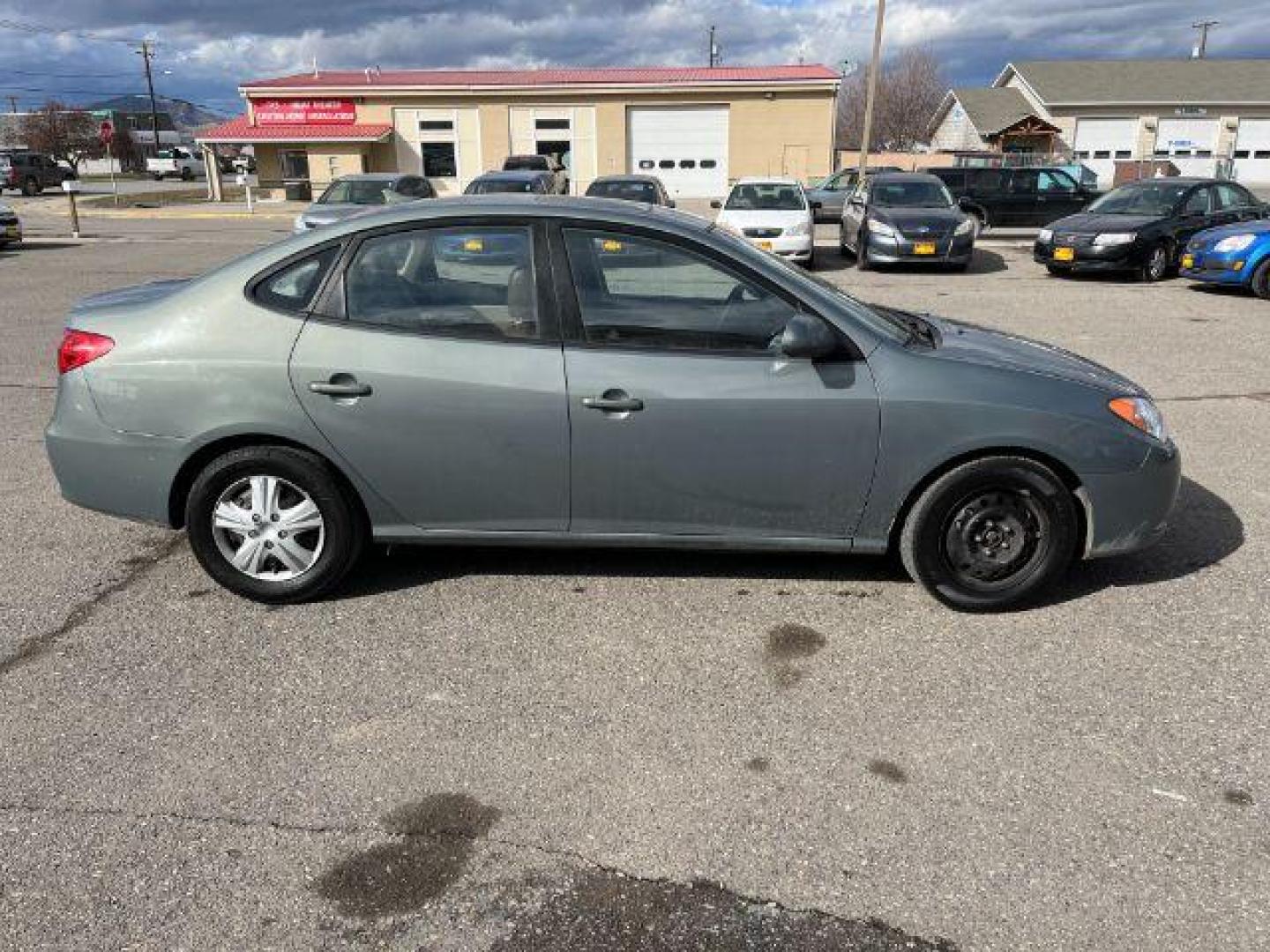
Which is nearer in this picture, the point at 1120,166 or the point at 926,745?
the point at 926,745

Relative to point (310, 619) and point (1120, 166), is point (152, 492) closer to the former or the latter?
point (310, 619)

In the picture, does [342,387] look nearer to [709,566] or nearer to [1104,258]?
[709,566]

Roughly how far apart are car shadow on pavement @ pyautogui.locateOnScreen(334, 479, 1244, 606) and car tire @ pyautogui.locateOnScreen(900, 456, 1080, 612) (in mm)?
277

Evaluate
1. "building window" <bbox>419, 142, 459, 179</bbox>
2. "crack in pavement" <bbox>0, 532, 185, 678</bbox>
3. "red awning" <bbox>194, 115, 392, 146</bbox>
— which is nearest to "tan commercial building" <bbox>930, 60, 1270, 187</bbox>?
"building window" <bbox>419, 142, 459, 179</bbox>

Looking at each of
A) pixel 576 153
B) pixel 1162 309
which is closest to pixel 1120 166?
pixel 576 153

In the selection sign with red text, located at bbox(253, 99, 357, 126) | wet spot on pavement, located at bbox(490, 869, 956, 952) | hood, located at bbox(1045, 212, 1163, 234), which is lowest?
wet spot on pavement, located at bbox(490, 869, 956, 952)

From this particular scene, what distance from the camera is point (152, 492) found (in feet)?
13.0

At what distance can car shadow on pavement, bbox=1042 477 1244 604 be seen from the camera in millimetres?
4242

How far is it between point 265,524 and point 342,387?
69 centimetres

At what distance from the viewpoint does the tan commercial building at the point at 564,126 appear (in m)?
37.2

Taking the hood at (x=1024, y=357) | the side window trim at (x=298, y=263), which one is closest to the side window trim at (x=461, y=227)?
the side window trim at (x=298, y=263)

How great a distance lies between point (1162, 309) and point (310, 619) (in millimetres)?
11870

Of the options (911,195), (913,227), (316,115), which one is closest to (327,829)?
(913,227)

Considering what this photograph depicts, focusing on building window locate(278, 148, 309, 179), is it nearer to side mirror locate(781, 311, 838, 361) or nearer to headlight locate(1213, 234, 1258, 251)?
headlight locate(1213, 234, 1258, 251)
